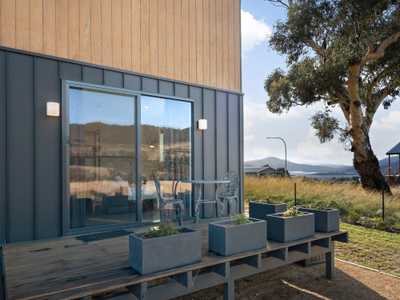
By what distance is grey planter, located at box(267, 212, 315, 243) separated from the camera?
3.13 metres

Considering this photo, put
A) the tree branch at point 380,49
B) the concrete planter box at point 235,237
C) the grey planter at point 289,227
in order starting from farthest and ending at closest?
the tree branch at point 380,49, the grey planter at point 289,227, the concrete planter box at point 235,237

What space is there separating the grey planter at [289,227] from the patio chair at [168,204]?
1610mm

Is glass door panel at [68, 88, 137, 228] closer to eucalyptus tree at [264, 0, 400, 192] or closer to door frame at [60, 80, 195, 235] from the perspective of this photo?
door frame at [60, 80, 195, 235]

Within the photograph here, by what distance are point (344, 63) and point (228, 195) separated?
653cm

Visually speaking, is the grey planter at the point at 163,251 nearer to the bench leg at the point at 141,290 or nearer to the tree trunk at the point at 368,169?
the bench leg at the point at 141,290

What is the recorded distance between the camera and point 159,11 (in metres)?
4.79

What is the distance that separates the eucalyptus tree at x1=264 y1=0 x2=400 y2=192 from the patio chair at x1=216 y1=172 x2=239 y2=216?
6.14 meters

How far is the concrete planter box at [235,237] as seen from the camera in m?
2.67

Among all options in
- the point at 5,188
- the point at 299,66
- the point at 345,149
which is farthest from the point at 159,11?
the point at 345,149

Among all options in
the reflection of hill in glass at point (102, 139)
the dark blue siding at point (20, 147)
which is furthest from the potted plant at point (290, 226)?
the dark blue siding at point (20, 147)

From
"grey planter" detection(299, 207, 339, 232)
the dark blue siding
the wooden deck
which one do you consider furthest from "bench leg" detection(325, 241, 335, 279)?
the dark blue siding

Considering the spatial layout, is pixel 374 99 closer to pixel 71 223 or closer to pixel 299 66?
pixel 299 66

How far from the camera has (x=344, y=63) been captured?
9266 millimetres

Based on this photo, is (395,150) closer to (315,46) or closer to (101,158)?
(315,46)
